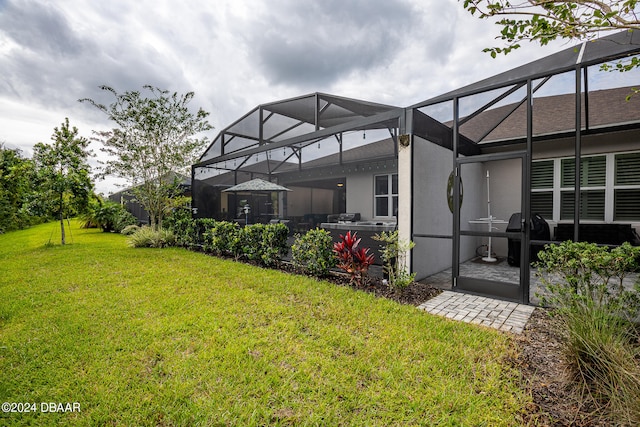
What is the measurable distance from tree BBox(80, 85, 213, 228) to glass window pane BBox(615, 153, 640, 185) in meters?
11.5

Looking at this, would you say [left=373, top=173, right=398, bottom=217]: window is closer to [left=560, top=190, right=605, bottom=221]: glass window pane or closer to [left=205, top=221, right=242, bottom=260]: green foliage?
[left=560, top=190, right=605, bottom=221]: glass window pane

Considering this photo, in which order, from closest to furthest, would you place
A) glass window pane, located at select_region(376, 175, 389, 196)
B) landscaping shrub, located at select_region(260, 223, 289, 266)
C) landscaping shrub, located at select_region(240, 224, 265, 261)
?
landscaping shrub, located at select_region(260, 223, 289, 266), landscaping shrub, located at select_region(240, 224, 265, 261), glass window pane, located at select_region(376, 175, 389, 196)

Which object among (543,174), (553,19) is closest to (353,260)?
(553,19)

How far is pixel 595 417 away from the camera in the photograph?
181 centimetres

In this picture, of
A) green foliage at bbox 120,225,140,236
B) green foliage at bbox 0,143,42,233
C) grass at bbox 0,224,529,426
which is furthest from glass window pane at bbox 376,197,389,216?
green foliage at bbox 0,143,42,233

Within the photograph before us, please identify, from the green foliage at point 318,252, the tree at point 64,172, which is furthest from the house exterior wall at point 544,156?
the tree at point 64,172

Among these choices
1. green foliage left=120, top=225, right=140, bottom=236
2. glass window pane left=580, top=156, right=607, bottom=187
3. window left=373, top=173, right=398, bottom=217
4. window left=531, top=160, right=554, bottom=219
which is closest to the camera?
glass window pane left=580, top=156, right=607, bottom=187

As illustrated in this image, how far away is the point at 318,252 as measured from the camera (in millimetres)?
5289

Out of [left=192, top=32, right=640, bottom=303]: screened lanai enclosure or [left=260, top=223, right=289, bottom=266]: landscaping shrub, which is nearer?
[left=192, top=32, right=640, bottom=303]: screened lanai enclosure

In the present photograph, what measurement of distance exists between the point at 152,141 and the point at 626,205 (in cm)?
1313

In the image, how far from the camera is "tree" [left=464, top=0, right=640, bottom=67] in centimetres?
169

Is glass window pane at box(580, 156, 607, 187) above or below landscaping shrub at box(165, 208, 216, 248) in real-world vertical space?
above

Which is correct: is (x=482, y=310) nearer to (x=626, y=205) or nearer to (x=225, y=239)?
(x=626, y=205)

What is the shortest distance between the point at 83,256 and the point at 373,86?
435 inches
